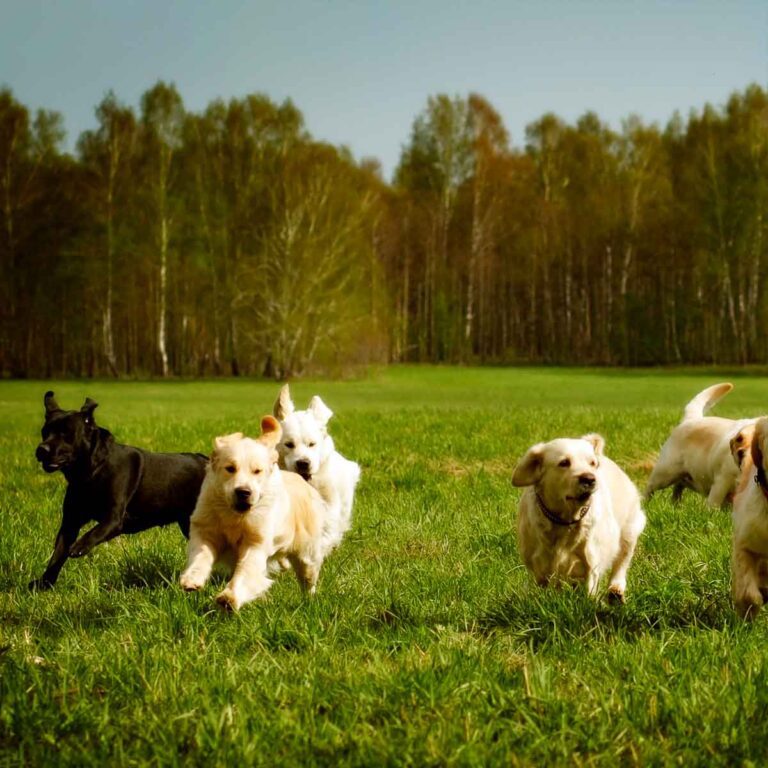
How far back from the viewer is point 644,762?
9.01 ft

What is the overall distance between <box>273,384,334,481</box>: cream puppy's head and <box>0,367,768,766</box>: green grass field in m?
0.64

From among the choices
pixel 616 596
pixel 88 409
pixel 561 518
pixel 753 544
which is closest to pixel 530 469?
pixel 561 518

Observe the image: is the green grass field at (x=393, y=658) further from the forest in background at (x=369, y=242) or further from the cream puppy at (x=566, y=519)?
the forest in background at (x=369, y=242)

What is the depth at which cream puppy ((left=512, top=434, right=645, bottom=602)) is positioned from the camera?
4535 millimetres

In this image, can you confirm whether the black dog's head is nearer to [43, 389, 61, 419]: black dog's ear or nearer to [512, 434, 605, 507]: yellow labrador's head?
[43, 389, 61, 419]: black dog's ear

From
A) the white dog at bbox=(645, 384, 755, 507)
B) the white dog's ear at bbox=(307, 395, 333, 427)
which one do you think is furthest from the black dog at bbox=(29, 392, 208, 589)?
the white dog at bbox=(645, 384, 755, 507)

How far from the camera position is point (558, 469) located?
4.55 meters

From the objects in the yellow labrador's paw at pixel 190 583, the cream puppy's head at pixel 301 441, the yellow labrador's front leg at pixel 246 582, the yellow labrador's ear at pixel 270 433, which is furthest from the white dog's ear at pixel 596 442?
the cream puppy's head at pixel 301 441

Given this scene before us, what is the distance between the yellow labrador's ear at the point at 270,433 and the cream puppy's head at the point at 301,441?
1.78 m

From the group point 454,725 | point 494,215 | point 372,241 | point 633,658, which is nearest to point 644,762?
point 454,725

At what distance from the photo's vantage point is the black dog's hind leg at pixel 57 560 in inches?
210

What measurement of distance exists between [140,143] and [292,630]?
145ft

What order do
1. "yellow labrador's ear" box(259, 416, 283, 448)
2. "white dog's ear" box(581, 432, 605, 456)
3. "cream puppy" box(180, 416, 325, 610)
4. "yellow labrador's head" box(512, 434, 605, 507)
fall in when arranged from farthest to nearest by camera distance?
"yellow labrador's ear" box(259, 416, 283, 448) < "white dog's ear" box(581, 432, 605, 456) < "cream puppy" box(180, 416, 325, 610) < "yellow labrador's head" box(512, 434, 605, 507)

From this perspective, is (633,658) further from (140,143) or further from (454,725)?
(140,143)
